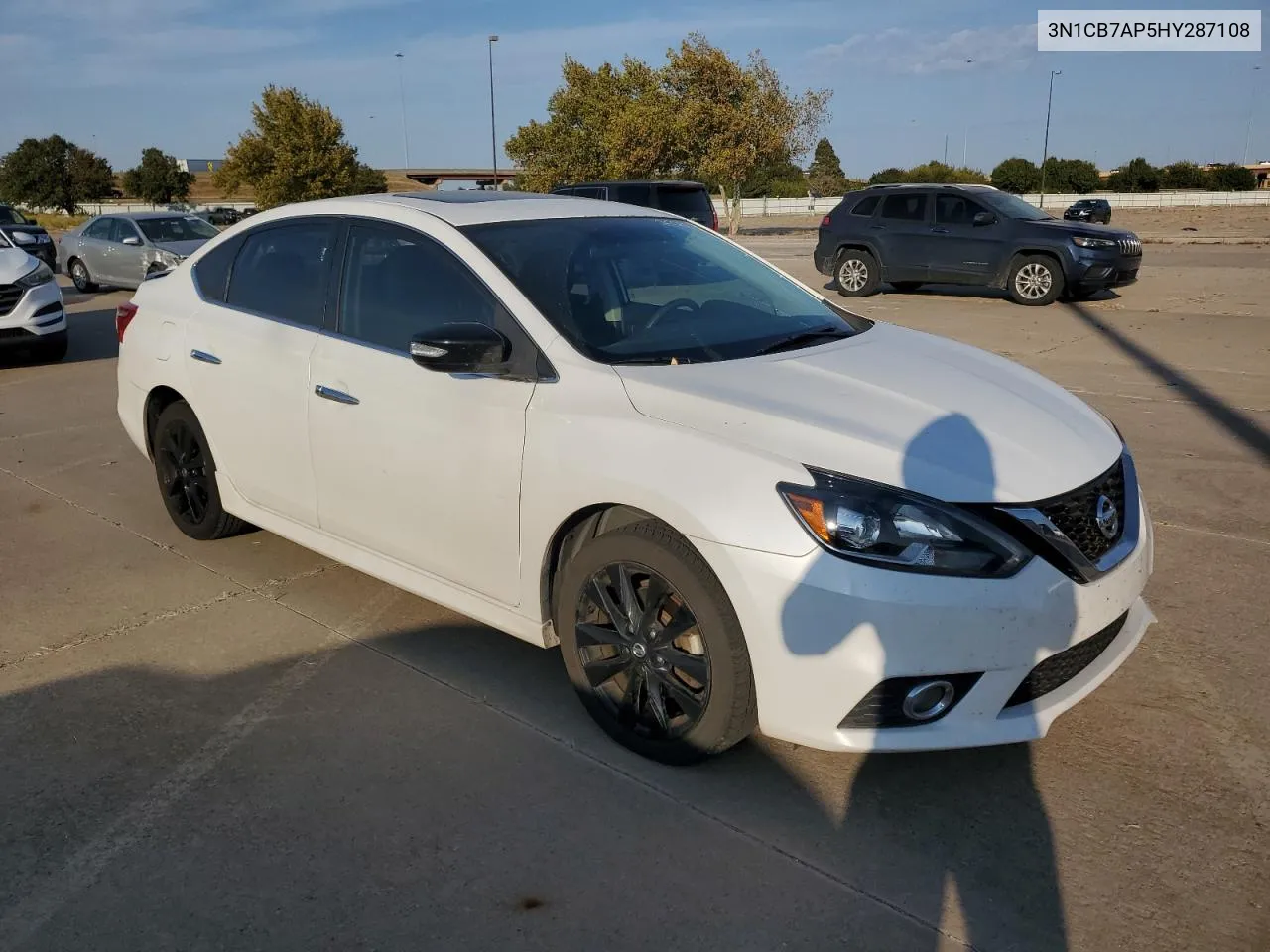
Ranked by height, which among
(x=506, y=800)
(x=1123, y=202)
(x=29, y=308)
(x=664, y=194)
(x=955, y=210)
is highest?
(x=1123, y=202)

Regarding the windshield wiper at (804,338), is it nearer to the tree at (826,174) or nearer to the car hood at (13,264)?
the car hood at (13,264)

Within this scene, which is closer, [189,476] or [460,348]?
[460,348]

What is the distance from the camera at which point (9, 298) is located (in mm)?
10609

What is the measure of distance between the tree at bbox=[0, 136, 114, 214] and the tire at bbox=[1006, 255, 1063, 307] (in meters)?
69.1

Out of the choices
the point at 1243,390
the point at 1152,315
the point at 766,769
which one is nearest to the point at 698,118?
the point at 1152,315

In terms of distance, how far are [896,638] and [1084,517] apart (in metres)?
0.72

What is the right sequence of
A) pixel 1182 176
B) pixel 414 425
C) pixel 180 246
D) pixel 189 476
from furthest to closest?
pixel 1182 176 → pixel 180 246 → pixel 189 476 → pixel 414 425

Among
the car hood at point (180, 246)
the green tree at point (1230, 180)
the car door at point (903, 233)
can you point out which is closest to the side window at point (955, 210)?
the car door at point (903, 233)

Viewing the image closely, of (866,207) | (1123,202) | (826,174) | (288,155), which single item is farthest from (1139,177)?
(866,207)

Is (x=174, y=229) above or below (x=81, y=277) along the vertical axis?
above

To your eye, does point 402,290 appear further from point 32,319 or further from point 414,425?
point 32,319

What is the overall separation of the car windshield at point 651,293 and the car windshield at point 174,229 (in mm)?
15154

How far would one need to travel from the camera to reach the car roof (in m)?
3.98

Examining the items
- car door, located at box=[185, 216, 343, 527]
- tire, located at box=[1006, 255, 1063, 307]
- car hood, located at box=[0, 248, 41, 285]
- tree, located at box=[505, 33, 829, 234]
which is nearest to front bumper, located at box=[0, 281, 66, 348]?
car hood, located at box=[0, 248, 41, 285]
